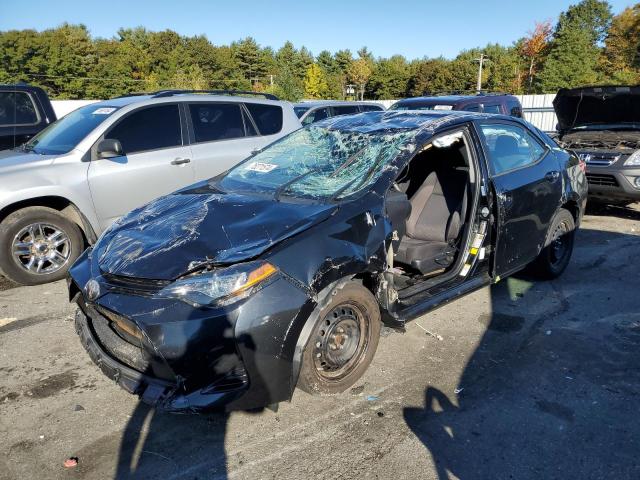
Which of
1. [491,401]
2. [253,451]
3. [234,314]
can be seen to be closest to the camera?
[234,314]

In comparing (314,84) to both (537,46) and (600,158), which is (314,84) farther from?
(600,158)

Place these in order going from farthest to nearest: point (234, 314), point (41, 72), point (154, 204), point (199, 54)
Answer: point (199, 54) → point (41, 72) → point (154, 204) → point (234, 314)

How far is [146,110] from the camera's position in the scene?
5660 millimetres

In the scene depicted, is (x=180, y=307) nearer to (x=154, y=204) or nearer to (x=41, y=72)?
(x=154, y=204)

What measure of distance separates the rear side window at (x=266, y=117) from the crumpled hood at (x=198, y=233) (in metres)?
3.64

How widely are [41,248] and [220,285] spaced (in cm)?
345

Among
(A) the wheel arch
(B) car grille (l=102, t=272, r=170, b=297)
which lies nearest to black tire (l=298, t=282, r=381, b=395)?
(B) car grille (l=102, t=272, r=170, b=297)

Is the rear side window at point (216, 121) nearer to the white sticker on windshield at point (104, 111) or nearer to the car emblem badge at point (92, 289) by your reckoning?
the white sticker on windshield at point (104, 111)

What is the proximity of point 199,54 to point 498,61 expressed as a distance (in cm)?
3869

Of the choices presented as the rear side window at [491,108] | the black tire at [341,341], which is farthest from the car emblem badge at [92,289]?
the rear side window at [491,108]

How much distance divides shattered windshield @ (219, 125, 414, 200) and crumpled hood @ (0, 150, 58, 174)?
2355mm

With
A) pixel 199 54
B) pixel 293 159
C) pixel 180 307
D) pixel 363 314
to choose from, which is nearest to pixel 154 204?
pixel 293 159

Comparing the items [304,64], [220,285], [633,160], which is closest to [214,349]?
[220,285]

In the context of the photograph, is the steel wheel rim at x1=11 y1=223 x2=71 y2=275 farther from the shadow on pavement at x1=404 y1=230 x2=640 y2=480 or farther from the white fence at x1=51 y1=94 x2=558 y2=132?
the white fence at x1=51 y1=94 x2=558 y2=132
